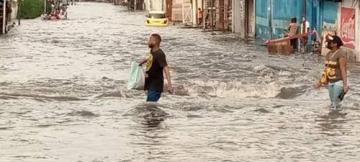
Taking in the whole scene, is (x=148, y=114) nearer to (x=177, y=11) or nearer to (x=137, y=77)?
(x=137, y=77)

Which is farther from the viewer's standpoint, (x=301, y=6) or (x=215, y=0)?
(x=215, y=0)

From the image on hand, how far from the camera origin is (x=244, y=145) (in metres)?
11.3

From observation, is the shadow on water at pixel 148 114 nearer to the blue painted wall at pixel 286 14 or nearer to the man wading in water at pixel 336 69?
the man wading in water at pixel 336 69

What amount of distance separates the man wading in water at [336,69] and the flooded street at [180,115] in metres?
0.45

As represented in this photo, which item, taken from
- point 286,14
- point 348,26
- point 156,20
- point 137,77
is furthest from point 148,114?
point 156,20

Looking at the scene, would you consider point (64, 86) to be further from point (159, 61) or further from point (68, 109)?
point (159, 61)

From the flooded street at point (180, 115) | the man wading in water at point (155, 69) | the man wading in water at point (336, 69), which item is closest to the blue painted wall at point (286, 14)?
the flooded street at point (180, 115)

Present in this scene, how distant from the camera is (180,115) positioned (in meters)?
14.4

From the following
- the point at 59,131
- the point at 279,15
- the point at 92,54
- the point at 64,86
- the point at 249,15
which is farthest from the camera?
the point at 249,15

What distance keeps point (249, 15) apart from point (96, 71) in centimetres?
2263

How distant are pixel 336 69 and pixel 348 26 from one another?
47.9 feet

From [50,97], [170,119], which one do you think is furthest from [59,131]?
[50,97]

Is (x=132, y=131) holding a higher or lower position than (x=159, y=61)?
lower

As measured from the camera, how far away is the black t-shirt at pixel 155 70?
46.2 feet
